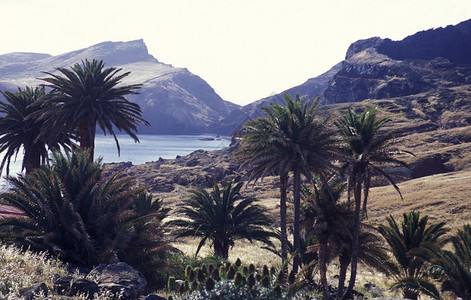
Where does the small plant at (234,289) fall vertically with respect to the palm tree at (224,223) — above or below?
above

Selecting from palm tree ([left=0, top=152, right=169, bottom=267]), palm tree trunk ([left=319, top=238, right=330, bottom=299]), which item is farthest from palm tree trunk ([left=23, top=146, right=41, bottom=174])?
palm tree trunk ([left=319, top=238, right=330, bottom=299])

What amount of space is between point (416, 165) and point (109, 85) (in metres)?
57.6

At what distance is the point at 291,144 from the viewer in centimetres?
1941

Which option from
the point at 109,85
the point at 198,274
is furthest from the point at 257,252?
the point at 198,274

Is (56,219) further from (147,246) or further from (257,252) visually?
(257,252)

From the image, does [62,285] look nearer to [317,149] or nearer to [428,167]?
[317,149]

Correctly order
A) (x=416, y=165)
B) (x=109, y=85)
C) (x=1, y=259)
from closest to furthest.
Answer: (x=1, y=259)
(x=109, y=85)
(x=416, y=165)

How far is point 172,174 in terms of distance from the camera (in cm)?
8681

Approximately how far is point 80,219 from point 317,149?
37.2ft

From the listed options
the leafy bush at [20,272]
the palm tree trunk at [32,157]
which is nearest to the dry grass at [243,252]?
the palm tree trunk at [32,157]

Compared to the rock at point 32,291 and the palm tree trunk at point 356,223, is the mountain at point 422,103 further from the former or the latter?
the rock at point 32,291

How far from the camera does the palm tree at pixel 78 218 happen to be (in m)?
12.1

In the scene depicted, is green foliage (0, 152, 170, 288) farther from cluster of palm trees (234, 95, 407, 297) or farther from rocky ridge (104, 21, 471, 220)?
cluster of palm trees (234, 95, 407, 297)

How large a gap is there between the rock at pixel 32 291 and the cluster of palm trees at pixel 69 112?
15.0 m
